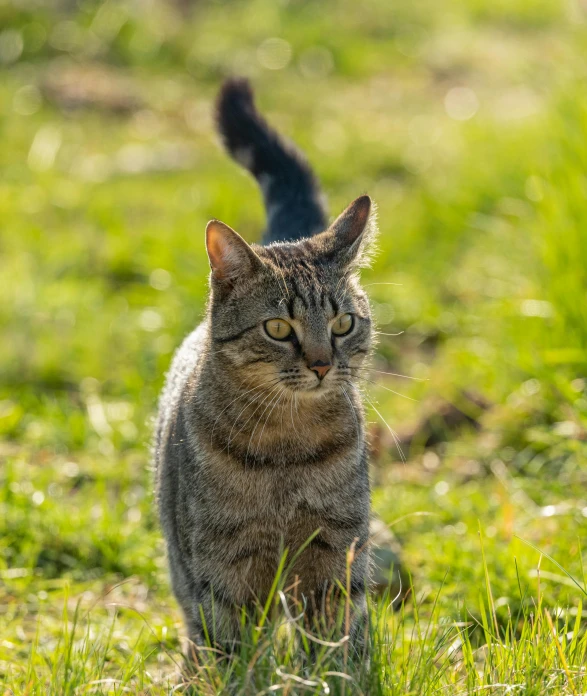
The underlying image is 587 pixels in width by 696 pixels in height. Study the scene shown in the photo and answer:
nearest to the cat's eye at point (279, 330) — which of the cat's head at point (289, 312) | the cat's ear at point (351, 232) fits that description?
the cat's head at point (289, 312)

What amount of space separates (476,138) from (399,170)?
0.57 metres

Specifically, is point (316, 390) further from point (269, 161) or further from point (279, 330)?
point (269, 161)

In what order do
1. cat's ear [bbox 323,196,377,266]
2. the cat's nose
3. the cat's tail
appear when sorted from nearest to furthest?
the cat's nose < cat's ear [bbox 323,196,377,266] < the cat's tail

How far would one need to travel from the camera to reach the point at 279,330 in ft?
8.01

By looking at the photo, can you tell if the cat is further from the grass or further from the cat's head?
the grass

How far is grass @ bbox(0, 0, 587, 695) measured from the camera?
8.15ft

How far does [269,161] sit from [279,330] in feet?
3.80

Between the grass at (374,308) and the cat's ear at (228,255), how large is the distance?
719 millimetres

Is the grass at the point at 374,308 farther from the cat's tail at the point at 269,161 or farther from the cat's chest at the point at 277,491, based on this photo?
the cat's tail at the point at 269,161

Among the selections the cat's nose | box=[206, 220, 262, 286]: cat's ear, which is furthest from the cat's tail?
the cat's nose

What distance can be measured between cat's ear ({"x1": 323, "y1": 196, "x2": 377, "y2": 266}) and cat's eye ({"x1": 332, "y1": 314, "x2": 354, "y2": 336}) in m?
0.18

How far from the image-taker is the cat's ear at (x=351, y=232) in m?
2.63

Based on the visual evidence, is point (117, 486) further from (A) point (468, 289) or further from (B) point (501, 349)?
(A) point (468, 289)

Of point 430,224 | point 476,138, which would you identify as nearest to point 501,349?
point 430,224
